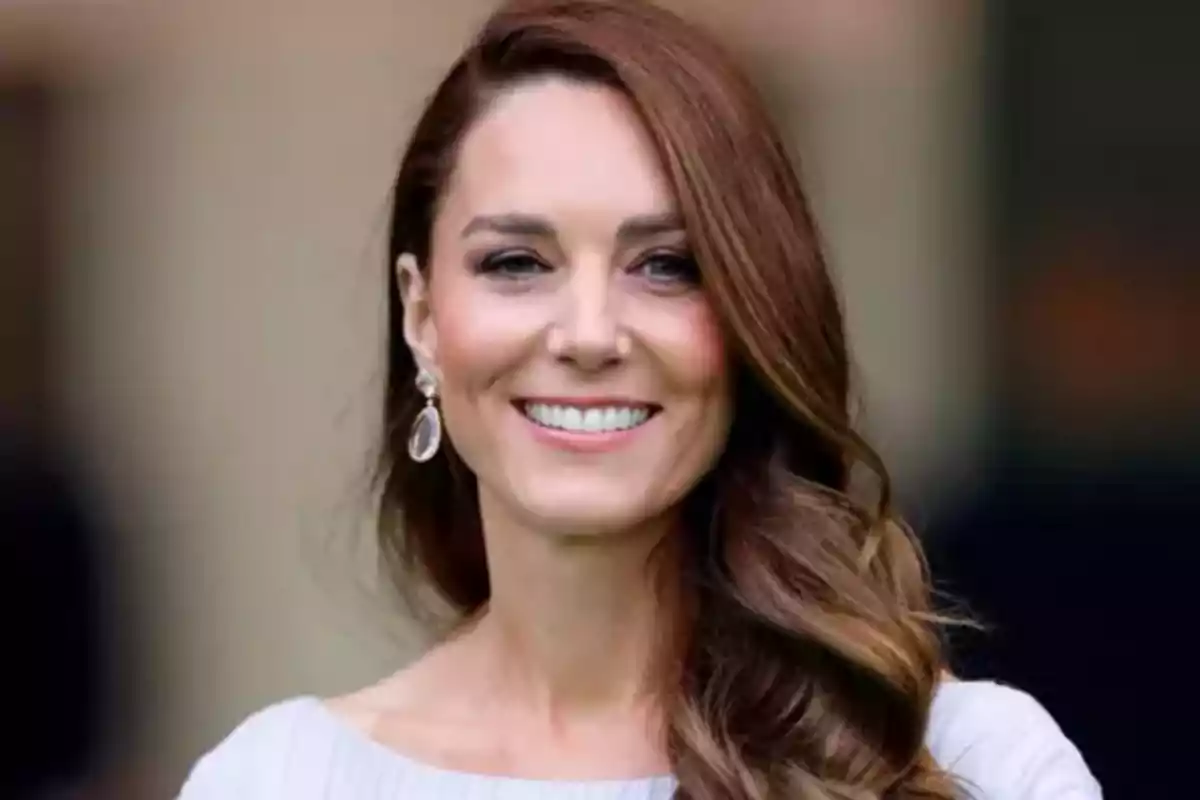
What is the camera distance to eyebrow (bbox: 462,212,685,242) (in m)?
1.89

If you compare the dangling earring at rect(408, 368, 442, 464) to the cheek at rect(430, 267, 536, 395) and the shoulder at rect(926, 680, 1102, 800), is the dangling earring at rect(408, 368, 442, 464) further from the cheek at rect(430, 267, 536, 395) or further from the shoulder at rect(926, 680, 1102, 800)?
the shoulder at rect(926, 680, 1102, 800)

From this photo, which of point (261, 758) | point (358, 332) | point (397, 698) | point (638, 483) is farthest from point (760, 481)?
point (358, 332)

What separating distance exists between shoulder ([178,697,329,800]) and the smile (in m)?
0.40

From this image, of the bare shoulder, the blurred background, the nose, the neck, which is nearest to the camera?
the nose

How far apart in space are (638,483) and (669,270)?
0.59 ft

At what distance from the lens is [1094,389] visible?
11.3 feet

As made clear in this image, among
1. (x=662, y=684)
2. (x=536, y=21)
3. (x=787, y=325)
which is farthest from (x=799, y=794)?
(x=536, y=21)

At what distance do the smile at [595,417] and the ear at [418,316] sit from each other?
0.18 meters

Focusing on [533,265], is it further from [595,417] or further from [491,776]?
[491,776]

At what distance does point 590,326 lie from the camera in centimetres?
187

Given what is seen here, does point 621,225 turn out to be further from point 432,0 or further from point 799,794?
point 432,0

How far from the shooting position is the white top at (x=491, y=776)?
6.46 ft

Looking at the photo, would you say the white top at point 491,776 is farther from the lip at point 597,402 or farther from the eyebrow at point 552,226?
the eyebrow at point 552,226

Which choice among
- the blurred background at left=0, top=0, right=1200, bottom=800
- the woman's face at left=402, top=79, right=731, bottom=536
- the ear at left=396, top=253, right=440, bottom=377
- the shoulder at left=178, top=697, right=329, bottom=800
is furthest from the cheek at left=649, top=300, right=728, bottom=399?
the blurred background at left=0, top=0, right=1200, bottom=800
